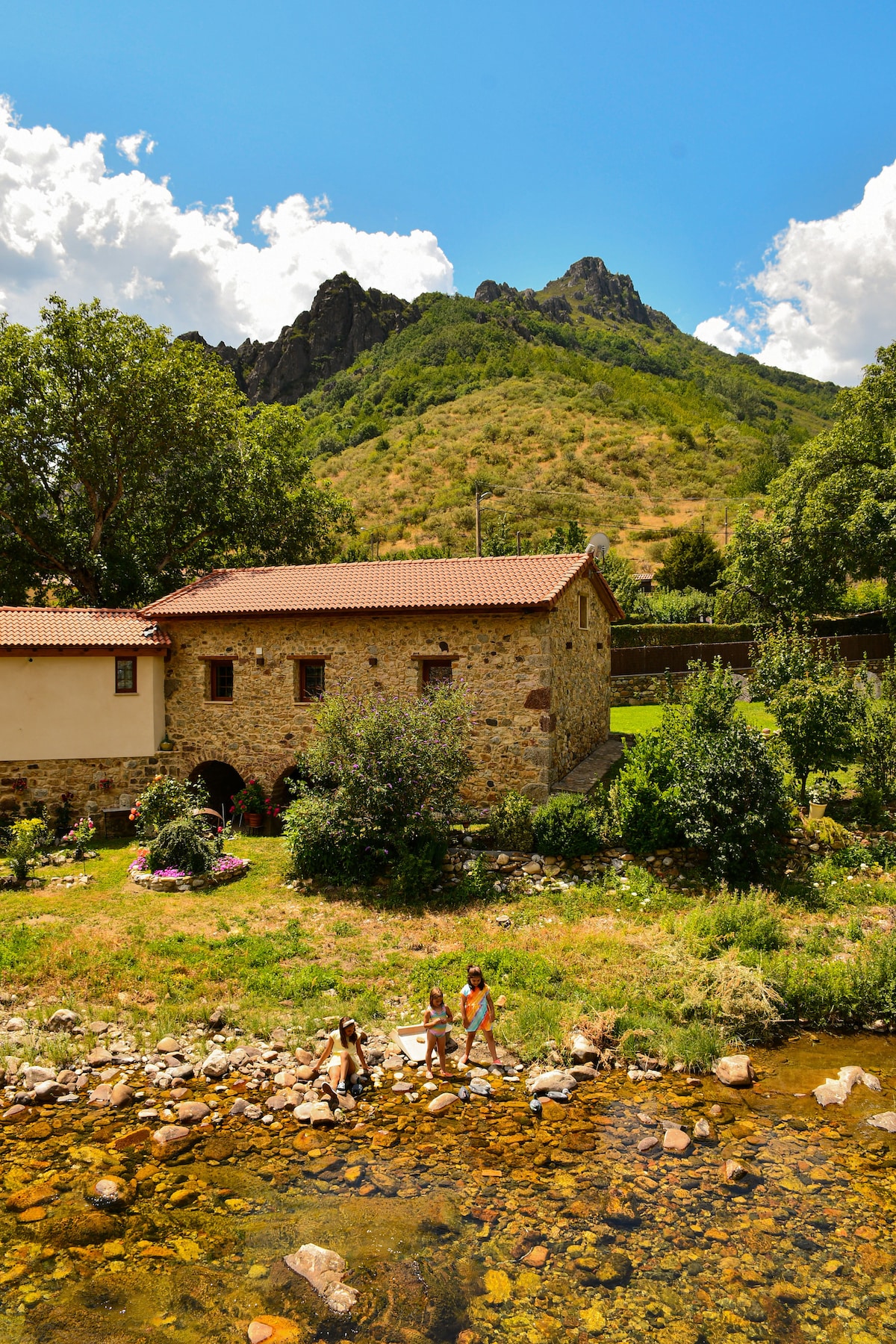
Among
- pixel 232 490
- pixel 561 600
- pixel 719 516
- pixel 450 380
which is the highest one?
pixel 450 380

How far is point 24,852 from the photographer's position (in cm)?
1460

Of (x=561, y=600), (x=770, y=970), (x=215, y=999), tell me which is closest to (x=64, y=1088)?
(x=215, y=999)

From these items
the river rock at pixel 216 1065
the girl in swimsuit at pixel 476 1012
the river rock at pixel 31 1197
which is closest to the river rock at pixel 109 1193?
the river rock at pixel 31 1197

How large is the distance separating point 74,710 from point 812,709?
54.3 ft

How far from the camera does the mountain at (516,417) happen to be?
57469 mm

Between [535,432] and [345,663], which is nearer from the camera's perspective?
[345,663]

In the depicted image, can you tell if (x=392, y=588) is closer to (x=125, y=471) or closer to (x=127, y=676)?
(x=127, y=676)

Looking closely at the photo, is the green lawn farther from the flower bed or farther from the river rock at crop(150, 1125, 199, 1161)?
the river rock at crop(150, 1125, 199, 1161)

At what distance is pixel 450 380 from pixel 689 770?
73.7m

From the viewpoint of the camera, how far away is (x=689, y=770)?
1437 cm

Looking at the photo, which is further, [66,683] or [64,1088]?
[66,683]

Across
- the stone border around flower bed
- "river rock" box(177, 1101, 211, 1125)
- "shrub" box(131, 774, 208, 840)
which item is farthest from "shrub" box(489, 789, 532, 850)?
"river rock" box(177, 1101, 211, 1125)

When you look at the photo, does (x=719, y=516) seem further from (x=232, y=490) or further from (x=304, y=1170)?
(x=304, y=1170)

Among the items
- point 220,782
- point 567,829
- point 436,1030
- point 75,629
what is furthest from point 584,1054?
point 75,629
